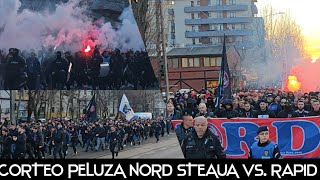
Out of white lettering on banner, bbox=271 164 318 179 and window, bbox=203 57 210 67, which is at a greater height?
window, bbox=203 57 210 67

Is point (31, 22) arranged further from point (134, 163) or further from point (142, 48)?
point (134, 163)

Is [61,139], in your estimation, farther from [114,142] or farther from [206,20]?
[206,20]

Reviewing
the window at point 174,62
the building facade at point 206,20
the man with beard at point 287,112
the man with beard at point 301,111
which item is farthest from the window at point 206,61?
the building facade at point 206,20

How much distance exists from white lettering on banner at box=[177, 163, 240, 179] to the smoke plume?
29.7ft

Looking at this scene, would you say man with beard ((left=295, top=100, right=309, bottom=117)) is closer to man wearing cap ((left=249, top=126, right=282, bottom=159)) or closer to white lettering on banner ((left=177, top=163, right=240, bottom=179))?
man wearing cap ((left=249, top=126, right=282, bottom=159))

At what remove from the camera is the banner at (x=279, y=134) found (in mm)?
9109

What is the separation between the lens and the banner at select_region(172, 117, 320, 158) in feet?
29.9

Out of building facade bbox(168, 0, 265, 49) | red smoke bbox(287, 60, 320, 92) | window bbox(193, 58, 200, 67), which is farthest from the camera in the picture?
building facade bbox(168, 0, 265, 49)

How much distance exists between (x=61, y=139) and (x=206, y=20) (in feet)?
258

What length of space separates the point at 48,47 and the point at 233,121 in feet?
18.2

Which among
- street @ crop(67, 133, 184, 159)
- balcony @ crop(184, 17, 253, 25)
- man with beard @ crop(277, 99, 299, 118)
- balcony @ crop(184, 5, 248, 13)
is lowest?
street @ crop(67, 133, 184, 159)

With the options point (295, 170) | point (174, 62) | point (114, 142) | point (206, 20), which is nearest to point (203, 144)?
point (295, 170)

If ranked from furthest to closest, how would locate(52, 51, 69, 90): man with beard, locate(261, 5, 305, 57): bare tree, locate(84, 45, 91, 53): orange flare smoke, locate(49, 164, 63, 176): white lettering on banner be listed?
locate(261, 5, 305, 57): bare tree < locate(84, 45, 91, 53): orange flare smoke < locate(52, 51, 69, 90): man with beard < locate(49, 164, 63, 176): white lettering on banner

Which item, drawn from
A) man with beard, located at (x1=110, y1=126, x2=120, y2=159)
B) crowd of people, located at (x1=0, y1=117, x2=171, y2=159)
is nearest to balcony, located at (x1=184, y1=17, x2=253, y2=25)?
crowd of people, located at (x1=0, y1=117, x2=171, y2=159)
